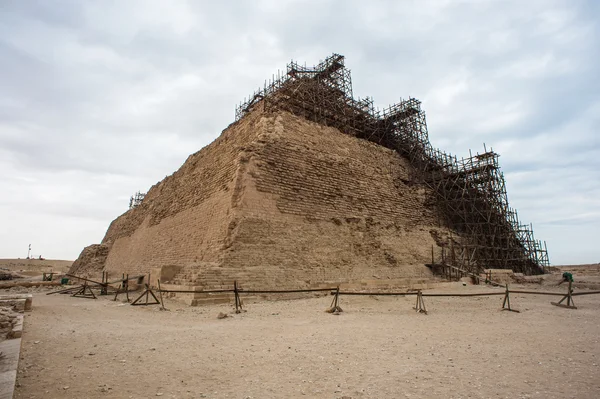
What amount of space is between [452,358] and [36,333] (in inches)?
246

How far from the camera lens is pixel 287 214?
12.8m

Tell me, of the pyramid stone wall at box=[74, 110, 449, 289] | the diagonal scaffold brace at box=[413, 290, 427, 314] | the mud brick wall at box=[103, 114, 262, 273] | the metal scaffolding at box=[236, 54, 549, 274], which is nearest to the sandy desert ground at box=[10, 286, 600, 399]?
the diagonal scaffold brace at box=[413, 290, 427, 314]

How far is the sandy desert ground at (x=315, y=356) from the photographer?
3.35 m

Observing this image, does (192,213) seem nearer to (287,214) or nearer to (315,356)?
(287,214)

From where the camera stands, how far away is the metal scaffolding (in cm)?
1912

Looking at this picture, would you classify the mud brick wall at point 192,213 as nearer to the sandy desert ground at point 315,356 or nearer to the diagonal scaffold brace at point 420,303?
the sandy desert ground at point 315,356

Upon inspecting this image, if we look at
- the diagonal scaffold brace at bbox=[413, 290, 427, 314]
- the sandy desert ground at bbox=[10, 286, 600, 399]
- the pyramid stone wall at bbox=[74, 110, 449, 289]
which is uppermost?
the pyramid stone wall at bbox=[74, 110, 449, 289]

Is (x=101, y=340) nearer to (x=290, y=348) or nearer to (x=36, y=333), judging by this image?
(x=36, y=333)

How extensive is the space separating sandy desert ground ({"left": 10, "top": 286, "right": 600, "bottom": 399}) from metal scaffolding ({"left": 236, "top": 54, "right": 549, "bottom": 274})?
37.9 feet

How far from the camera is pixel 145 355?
181 inches

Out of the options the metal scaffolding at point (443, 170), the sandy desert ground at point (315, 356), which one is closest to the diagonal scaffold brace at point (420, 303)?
the sandy desert ground at point (315, 356)

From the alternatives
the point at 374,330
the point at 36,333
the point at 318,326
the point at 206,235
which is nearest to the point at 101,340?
the point at 36,333

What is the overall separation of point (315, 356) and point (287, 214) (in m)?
8.47

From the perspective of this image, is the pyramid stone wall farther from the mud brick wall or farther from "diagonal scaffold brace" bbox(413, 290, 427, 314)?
"diagonal scaffold brace" bbox(413, 290, 427, 314)
